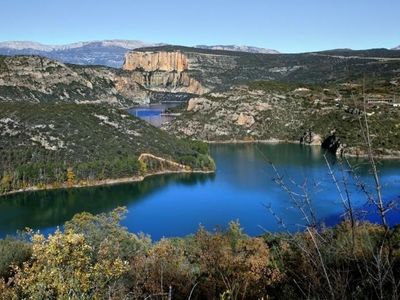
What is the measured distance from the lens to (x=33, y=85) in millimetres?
79938

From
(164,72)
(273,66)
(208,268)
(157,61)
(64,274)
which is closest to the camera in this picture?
(64,274)

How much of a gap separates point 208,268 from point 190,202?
21204 millimetres

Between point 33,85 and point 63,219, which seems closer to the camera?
point 63,219

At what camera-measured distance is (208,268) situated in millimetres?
8242

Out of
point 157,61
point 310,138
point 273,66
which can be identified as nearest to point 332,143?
point 310,138

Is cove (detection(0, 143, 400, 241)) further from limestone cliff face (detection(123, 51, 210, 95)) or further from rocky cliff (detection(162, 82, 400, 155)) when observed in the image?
limestone cliff face (detection(123, 51, 210, 95))

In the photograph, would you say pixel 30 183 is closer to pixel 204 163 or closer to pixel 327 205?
pixel 204 163

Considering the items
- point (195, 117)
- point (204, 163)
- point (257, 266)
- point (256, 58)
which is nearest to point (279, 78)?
point (256, 58)

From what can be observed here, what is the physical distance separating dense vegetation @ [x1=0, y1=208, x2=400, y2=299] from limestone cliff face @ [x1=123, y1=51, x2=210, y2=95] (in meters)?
103

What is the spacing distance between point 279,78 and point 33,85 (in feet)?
169

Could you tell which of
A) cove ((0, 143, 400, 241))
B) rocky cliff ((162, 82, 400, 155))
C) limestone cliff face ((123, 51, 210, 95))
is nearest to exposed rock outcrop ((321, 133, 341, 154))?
rocky cliff ((162, 82, 400, 155))

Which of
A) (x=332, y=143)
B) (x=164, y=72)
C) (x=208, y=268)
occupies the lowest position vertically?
(x=332, y=143)

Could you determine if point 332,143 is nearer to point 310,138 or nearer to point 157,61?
point 310,138

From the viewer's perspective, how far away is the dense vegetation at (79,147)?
3403cm
